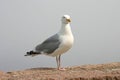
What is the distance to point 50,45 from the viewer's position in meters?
13.9

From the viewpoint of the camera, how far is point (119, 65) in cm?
1379

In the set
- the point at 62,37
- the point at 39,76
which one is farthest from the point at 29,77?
the point at 62,37

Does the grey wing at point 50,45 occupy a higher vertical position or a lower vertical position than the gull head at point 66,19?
lower

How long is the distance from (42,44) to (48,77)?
12.0 ft

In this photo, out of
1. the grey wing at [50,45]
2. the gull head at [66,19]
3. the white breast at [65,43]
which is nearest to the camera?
the white breast at [65,43]

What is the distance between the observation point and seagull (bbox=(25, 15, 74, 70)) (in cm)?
1339

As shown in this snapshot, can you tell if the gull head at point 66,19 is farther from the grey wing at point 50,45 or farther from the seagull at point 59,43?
the grey wing at point 50,45

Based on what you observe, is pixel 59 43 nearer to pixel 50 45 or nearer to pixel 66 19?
pixel 50 45

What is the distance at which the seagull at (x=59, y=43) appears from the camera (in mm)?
13395

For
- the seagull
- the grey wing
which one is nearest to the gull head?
the seagull

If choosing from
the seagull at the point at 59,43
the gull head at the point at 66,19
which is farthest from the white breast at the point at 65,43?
the gull head at the point at 66,19

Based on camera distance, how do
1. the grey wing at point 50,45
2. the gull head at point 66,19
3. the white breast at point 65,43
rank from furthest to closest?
the gull head at point 66,19 < the grey wing at point 50,45 < the white breast at point 65,43

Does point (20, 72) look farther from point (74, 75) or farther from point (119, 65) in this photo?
point (119, 65)

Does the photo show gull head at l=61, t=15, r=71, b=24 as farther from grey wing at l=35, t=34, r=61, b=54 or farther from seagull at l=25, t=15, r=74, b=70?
grey wing at l=35, t=34, r=61, b=54
